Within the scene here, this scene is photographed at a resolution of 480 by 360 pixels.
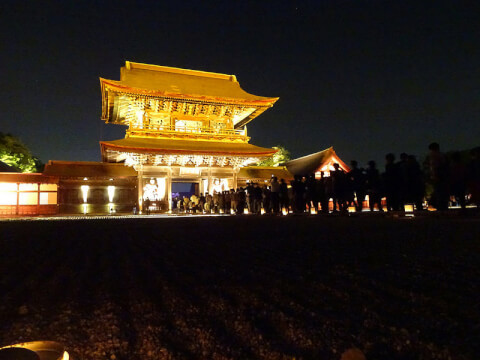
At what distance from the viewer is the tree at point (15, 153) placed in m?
33.0

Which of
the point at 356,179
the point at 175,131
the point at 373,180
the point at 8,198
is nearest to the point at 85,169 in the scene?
the point at 8,198

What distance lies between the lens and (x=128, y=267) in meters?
3.23

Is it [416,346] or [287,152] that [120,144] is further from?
[287,152]

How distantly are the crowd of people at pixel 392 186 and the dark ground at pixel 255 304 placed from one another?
5094 mm

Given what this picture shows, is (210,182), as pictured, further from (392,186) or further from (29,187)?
(392,186)

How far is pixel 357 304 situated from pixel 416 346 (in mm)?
526

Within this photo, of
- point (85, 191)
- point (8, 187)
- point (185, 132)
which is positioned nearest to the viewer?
point (8, 187)

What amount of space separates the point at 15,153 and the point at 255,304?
39171mm

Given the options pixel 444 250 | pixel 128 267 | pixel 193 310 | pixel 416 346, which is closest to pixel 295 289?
pixel 193 310

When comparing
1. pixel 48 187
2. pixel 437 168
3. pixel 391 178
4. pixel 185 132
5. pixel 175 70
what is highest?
pixel 175 70

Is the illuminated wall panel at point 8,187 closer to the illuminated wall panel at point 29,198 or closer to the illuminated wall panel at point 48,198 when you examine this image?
the illuminated wall panel at point 29,198

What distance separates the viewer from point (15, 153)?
33969mm

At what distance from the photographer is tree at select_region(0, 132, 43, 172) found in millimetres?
32969

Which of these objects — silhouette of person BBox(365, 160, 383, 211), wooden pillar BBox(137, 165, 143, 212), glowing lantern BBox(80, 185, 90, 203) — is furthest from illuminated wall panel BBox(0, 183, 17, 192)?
silhouette of person BBox(365, 160, 383, 211)
